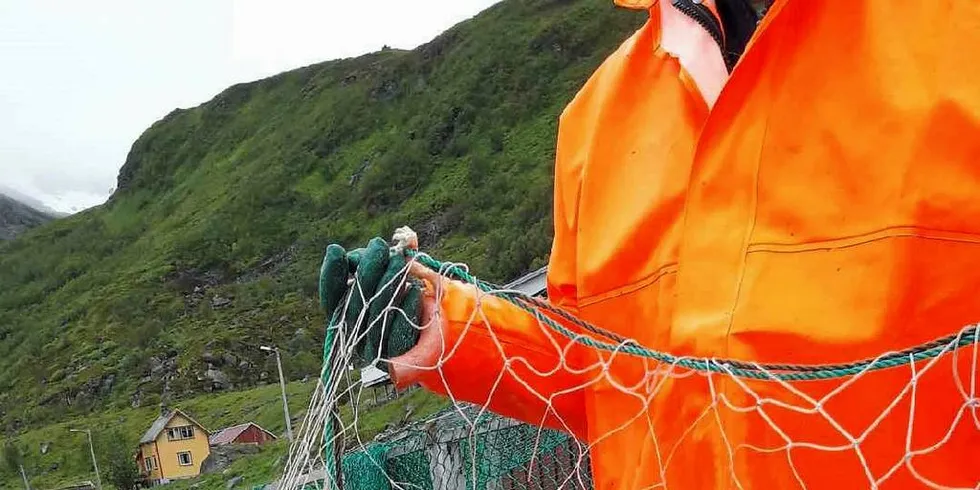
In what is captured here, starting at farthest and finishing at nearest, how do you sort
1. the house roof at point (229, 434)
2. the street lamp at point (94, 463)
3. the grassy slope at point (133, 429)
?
1. the street lamp at point (94, 463)
2. the house roof at point (229, 434)
3. the grassy slope at point (133, 429)

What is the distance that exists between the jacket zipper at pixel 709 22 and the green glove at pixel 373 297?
1.92 ft

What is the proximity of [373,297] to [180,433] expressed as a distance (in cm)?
3187

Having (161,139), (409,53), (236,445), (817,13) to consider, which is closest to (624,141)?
(817,13)

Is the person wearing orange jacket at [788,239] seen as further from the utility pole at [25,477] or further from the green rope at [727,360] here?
the utility pole at [25,477]

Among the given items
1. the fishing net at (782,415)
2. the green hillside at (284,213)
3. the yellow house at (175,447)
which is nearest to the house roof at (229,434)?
the yellow house at (175,447)

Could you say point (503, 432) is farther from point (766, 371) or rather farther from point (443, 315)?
point (766, 371)

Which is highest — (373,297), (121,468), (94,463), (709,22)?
(709,22)

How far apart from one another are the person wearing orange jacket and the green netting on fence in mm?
1637

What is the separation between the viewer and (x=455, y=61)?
5891 centimetres

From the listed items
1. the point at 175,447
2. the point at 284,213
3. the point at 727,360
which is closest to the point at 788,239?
the point at 727,360

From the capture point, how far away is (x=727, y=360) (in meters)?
1.27

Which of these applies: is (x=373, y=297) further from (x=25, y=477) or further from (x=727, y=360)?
(x=25, y=477)

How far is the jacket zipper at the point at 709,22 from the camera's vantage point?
1.40 metres

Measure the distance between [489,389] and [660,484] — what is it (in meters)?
0.37
